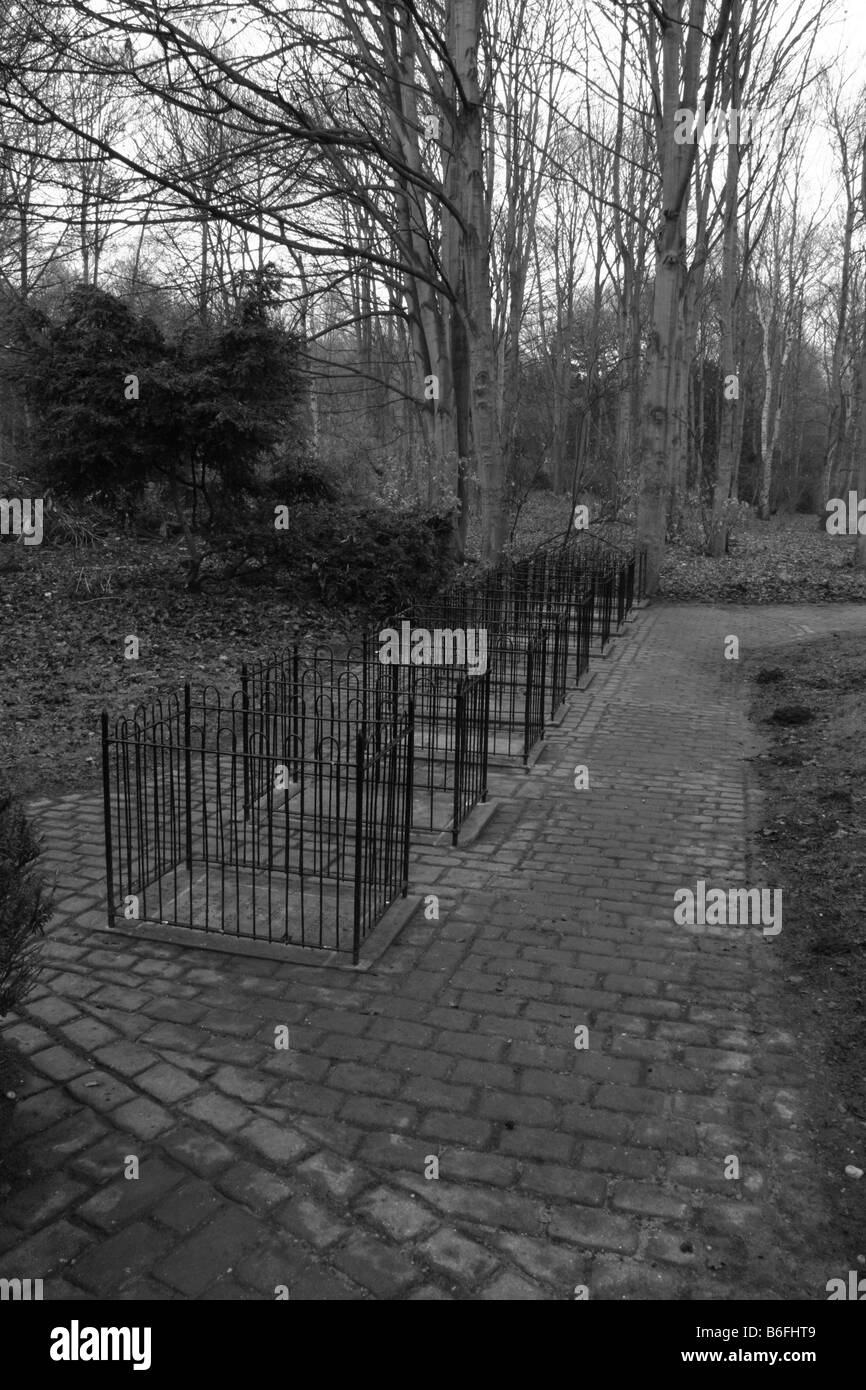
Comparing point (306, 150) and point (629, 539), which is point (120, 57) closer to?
point (306, 150)

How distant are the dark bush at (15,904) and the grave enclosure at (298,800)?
4.36 feet

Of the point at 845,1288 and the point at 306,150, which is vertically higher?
the point at 306,150

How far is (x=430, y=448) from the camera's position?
20094 mm

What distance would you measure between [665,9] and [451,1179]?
19709mm

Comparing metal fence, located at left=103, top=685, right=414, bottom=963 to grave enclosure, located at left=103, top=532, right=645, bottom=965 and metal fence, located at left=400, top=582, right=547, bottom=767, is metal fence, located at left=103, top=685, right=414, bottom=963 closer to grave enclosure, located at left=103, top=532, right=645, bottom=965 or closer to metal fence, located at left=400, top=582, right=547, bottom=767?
grave enclosure, located at left=103, top=532, right=645, bottom=965

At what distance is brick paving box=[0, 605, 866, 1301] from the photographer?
126 inches

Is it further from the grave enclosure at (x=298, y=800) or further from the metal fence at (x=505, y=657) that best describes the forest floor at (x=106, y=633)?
the metal fence at (x=505, y=657)

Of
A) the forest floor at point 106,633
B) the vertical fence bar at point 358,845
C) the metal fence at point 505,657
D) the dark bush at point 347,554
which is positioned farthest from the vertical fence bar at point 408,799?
the dark bush at point 347,554

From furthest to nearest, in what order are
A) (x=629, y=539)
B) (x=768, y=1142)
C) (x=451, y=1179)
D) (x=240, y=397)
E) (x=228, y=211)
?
(x=629, y=539)
(x=240, y=397)
(x=228, y=211)
(x=768, y=1142)
(x=451, y=1179)

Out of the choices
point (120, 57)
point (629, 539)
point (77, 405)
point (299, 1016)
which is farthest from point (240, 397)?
point (629, 539)

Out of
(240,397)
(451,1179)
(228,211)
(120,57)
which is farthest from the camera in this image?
(240,397)

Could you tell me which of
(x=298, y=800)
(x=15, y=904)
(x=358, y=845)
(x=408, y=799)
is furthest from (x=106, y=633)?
(x=15, y=904)

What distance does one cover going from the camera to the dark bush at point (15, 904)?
359 centimetres

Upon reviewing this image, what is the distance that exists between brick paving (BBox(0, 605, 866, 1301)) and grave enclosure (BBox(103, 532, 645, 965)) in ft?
0.99
